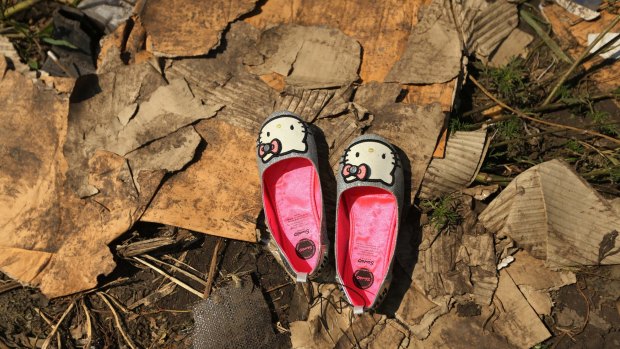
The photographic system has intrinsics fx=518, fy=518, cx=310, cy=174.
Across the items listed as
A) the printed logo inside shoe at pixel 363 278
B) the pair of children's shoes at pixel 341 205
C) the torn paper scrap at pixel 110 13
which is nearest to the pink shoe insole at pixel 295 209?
the pair of children's shoes at pixel 341 205

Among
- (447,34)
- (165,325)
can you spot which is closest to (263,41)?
(447,34)

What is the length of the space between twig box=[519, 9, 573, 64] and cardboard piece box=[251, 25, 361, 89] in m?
1.03

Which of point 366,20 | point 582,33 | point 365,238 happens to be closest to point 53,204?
point 365,238

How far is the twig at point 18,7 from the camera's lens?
307 centimetres

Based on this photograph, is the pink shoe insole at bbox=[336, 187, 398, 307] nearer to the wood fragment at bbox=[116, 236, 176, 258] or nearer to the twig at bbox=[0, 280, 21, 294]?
the wood fragment at bbox=[116, 236, 176, 258]

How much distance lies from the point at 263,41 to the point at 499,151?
143 centimetres

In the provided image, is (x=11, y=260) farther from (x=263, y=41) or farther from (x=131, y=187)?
(x=263, y=41)

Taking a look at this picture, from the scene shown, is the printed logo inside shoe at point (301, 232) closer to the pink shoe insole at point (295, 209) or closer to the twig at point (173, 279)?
the pink shoe insole at point (295, 209)

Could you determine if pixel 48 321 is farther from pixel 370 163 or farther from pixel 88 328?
pixel 370 163

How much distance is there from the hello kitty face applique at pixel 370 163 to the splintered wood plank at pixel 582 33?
1.34 meters

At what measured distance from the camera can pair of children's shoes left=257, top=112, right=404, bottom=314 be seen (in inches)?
98.7

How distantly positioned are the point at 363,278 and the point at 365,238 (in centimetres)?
21

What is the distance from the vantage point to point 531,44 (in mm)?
2994

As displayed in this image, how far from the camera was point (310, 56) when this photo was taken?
2816 millimetres
